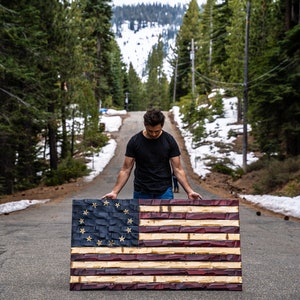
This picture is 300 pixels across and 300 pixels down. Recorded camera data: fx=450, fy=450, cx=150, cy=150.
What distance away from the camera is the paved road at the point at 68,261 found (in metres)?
4.57

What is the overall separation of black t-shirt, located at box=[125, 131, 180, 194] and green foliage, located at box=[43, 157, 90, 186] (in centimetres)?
1781

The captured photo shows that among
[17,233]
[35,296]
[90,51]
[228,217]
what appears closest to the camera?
[35,296]

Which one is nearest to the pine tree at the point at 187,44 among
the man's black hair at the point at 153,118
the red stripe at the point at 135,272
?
the man's black hair at the point at 153,118

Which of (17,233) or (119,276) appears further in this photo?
(17,233)

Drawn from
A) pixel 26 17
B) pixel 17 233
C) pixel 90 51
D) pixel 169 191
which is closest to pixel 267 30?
pixel 26 17

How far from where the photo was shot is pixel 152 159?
5.14 m

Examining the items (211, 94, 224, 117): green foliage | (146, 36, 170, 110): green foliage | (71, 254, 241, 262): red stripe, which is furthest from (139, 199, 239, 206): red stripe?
(146, 36, 170, 110): green foliage

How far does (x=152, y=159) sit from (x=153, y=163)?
0.05m

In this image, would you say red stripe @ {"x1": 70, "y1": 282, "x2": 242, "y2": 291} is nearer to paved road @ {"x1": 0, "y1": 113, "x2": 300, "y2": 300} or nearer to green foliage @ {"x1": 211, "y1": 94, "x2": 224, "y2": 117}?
paved road @ {"x1": 0, "y1": 113, "x2": 300, "y2": 300}

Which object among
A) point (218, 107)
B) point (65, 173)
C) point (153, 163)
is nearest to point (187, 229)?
point (153, 163)

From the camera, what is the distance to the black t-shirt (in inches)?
202

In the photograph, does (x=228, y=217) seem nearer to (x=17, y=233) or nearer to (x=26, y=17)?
(x=17, y=233)

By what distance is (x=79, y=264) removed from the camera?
4680 mm

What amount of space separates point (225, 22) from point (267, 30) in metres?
23.8
